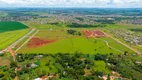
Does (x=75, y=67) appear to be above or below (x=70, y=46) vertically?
above

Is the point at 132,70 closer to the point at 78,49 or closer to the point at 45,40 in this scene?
the point at 78,49

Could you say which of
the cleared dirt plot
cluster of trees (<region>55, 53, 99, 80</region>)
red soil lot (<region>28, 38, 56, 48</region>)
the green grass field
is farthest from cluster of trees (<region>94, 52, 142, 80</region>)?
red soil lot (<region>28, 38, 56, 48</region>)

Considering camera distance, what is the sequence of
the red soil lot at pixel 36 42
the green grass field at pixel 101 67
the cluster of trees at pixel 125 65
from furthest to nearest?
the red soil lot at pixel 36 42 < the green grass field at pixel 101 67 < the cluster of trees at pixel 125 65

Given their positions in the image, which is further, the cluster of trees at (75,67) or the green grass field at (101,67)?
the green grass field at (101,67)

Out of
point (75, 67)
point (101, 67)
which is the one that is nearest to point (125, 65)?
point (101, 67)

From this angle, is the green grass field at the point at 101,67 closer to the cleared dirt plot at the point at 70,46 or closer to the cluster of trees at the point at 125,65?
the cluster of trees at the point at 125,65

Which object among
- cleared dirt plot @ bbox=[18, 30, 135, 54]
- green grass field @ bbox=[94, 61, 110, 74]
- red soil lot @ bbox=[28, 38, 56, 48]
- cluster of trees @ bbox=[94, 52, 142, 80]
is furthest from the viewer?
red soil lot @ bbox=[28, 38, 56, 48]

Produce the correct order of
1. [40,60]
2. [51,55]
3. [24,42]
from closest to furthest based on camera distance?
[40,60]
[51,55]
[24,42]

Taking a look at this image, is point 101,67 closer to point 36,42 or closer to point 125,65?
point 125,65

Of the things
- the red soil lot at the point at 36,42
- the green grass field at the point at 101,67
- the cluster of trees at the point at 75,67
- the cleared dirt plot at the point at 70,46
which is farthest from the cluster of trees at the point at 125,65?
the red soil lot at the point at 36,42

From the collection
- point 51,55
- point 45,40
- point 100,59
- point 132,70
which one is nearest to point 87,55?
point 100,59

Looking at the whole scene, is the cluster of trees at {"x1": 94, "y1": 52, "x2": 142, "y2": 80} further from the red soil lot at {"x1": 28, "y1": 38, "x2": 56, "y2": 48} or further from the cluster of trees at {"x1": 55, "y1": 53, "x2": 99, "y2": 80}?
the red soil lot at {"x1": 28, "y1": 38, "x2": 56, "y2": 48}
